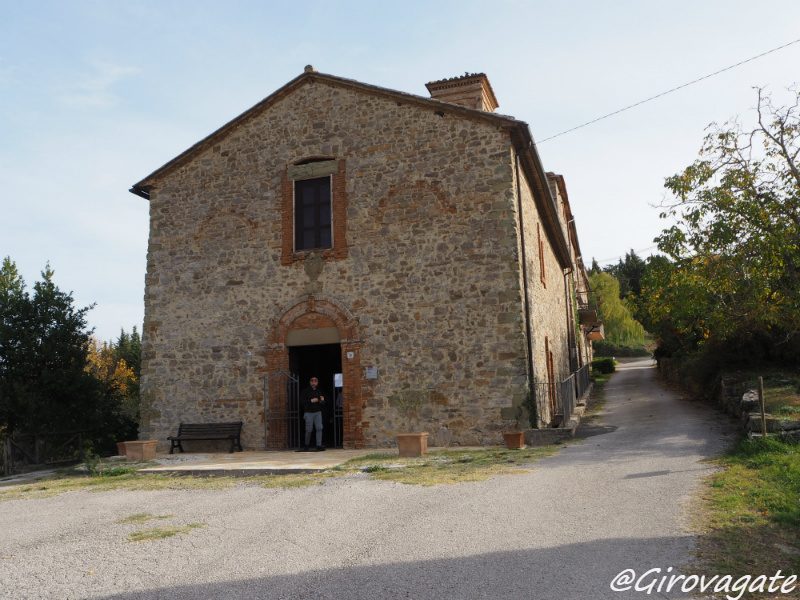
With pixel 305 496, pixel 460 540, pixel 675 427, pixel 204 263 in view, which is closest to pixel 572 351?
pixel 675 427

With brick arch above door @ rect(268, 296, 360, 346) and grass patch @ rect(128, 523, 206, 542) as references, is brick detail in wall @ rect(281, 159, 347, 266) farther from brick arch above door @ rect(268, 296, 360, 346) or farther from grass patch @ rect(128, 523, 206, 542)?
grass patch @ rect(128, 523, 206, 542)

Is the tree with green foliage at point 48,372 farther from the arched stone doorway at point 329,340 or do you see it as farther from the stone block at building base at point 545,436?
the stone block at building base at point 545,436

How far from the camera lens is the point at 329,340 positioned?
1297 cm

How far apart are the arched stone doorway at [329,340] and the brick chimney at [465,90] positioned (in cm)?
746

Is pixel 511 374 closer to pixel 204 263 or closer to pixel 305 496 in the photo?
pixel 305 496

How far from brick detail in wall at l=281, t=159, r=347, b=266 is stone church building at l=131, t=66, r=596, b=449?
3cm

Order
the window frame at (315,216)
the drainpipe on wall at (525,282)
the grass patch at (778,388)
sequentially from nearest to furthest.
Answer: the grass patch at (778,388) → the drainpipe on wall at (525,282) → the window frame at (315,216)

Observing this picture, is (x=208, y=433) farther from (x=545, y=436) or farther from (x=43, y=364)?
(x=545, y=436)

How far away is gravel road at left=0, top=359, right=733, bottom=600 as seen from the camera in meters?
3.99

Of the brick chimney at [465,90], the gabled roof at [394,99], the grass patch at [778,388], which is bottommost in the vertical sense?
the grass patch at [778,388]

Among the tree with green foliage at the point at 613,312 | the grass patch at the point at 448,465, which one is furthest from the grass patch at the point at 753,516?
the tree with green foliage at the point at 613,312

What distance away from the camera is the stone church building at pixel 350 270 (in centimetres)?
1197

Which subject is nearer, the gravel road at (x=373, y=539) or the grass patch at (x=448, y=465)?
the gravel road at (x=373, y=539)

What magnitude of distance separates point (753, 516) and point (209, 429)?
35.3 ft
